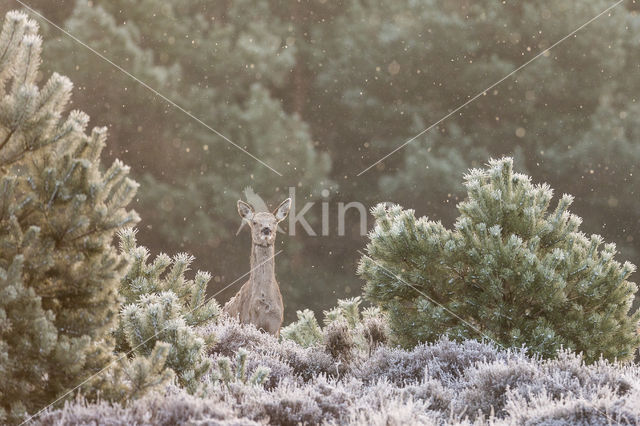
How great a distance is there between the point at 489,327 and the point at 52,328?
20.5ft

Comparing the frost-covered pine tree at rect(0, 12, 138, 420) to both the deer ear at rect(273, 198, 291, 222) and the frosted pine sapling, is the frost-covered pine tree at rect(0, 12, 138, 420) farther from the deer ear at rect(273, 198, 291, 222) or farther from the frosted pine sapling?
the deer ear at rect(273, 198, 291, 222)

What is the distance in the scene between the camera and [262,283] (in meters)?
11.8

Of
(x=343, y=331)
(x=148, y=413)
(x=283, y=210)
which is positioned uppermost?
(x=283, y=210)

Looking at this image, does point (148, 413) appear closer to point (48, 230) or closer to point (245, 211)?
point (48, 230)

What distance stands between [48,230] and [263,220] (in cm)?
744

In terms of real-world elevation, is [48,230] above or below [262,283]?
below

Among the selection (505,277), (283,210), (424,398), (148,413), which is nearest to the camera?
(148,413)

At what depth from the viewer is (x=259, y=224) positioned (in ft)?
39.0

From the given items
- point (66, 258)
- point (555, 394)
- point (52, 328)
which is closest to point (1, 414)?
point (52, 328)

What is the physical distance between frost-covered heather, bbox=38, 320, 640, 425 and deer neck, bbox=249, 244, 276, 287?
2254mm

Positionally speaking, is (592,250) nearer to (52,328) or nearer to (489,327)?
(489,327)

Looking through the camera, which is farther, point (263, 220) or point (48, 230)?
point (263, 220)

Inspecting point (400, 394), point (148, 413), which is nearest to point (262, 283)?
point (400, 394)

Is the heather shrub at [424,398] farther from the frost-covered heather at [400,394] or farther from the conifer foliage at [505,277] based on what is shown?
the conifer foliage at [505,277]
